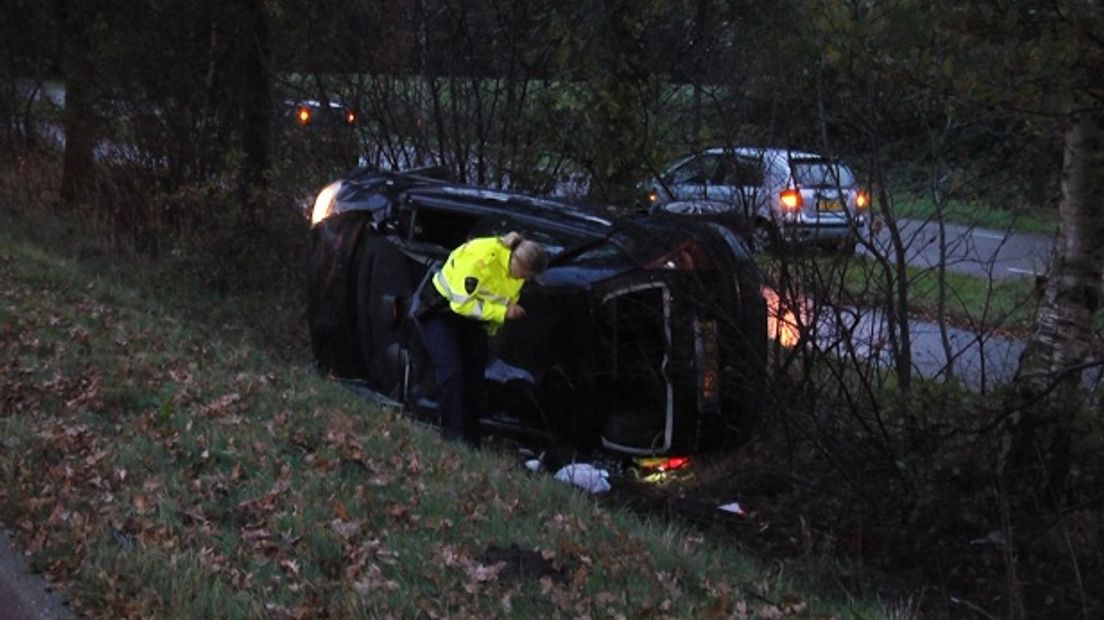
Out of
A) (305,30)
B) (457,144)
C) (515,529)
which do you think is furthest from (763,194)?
(305,30)

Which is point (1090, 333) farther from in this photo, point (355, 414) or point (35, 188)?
point (35, 188)

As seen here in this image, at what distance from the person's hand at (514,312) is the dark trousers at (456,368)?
0.27m

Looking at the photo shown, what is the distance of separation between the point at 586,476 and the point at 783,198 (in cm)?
223

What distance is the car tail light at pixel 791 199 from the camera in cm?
827

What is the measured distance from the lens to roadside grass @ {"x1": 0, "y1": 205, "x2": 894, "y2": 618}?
459 centimetres

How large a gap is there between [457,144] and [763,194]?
596 cm

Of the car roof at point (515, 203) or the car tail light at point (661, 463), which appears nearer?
the car tail light at point (661, 463)

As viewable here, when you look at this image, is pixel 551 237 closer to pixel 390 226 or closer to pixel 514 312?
pixel 514 312

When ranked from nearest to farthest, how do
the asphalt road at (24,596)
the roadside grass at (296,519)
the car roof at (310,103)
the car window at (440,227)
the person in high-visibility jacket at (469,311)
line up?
the roadside grass at (296,519), the asphalt road at (24,596), the person in high-visibility jacket at (469,311), the car window at (440,227), the car roof at (310,103)

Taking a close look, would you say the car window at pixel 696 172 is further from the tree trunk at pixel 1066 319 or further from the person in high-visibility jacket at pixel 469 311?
the tree trunk at pixel 1066 319

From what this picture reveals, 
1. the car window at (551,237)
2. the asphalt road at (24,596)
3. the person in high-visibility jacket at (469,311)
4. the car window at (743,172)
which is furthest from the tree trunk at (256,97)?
the asphalt road at (24,596)

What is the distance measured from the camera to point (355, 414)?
7742 mm

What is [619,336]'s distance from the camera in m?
8.25

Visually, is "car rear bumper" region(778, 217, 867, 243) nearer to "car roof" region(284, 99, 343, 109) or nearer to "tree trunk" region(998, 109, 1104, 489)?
"tree trunk" region(998, 109, 1104, 489)
